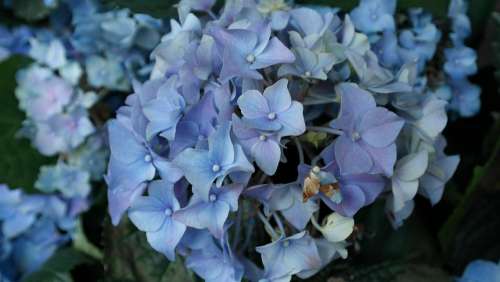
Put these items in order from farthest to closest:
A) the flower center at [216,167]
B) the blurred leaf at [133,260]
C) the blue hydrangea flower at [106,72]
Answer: the blue hydrangea flower at [106,72]
the blurred leaf at [133,260]
the flower center at [216,167]

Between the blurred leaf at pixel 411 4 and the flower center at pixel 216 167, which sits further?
the blurred leaf at pixel 411 4

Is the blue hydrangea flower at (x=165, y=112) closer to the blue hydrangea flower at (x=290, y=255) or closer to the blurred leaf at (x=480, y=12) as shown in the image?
the blue hydrangea flower at (x=290, y=255)

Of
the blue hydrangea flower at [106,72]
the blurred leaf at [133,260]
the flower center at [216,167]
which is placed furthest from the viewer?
the blue hydrangea flower at [106,72]

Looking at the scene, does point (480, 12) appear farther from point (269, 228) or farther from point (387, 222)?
point (269, 228)

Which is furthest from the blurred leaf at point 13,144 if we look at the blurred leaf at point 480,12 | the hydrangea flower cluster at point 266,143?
the blurred leaf at point 480,12

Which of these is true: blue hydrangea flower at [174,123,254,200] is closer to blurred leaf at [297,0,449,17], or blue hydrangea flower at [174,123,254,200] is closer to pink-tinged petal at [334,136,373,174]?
pink-tinged petal at [334,136,373,174]

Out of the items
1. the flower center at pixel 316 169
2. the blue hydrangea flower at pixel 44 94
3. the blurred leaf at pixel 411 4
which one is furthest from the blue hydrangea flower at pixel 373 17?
the blue hydrangea flower at pixel 44 94

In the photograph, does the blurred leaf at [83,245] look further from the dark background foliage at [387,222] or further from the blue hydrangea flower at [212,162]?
the blue hydrangea flower at [212,162]

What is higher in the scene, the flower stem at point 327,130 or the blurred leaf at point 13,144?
the flower stem at point 327,130

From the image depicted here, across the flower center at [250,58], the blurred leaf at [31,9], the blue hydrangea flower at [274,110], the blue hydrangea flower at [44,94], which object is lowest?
the blue hydrangea flower at [44,94]
